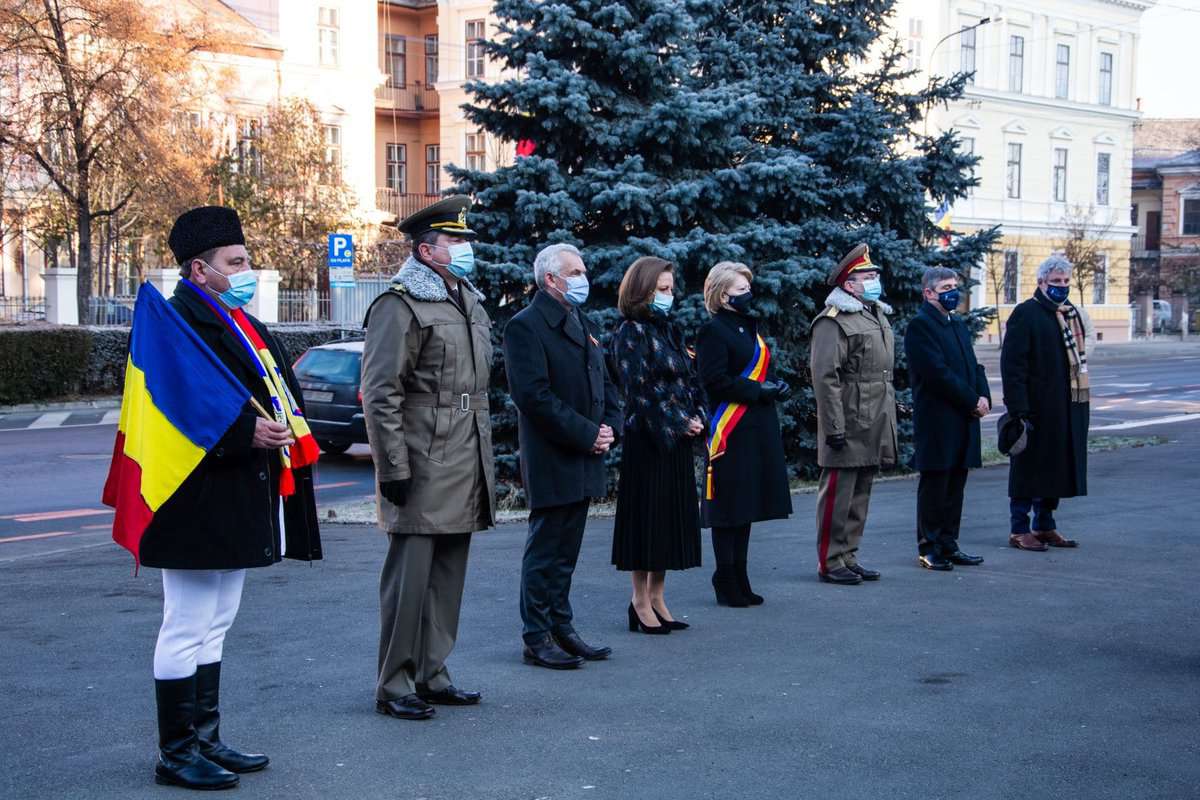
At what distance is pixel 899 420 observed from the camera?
15.6 metres

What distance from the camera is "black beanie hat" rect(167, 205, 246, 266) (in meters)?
5.35

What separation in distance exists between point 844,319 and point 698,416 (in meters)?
1.83

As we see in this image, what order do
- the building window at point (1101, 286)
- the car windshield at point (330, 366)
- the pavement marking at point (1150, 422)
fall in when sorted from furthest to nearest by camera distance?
the building window at point (1101, 286) → the pavement marking at point (1150, 422) → the car windshield at point (330, 366)

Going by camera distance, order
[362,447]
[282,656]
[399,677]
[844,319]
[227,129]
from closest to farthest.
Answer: [399,677] → [282,656] → [844,319] → [362,447] → [227,129]

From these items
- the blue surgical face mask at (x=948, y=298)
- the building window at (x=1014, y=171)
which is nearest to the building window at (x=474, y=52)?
the building window at (x=1014, y=171)

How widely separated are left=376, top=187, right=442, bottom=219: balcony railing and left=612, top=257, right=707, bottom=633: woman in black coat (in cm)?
4817

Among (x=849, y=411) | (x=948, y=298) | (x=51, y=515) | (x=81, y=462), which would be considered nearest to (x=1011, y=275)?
(x=81, y=462)

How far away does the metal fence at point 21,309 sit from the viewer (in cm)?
3666

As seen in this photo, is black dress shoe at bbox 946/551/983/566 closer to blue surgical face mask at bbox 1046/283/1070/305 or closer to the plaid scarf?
the plaid scarf

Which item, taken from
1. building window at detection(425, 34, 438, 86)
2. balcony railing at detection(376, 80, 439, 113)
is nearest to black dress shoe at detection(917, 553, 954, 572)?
balcony railing at detection(376, 80, 439, 113)

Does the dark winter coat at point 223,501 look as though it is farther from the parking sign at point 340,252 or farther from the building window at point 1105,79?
the building window at point 1105,79

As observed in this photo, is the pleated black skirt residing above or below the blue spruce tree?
below

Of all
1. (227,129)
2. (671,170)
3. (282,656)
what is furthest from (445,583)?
(227,129)

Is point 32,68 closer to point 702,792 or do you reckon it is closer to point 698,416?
point 698,416
